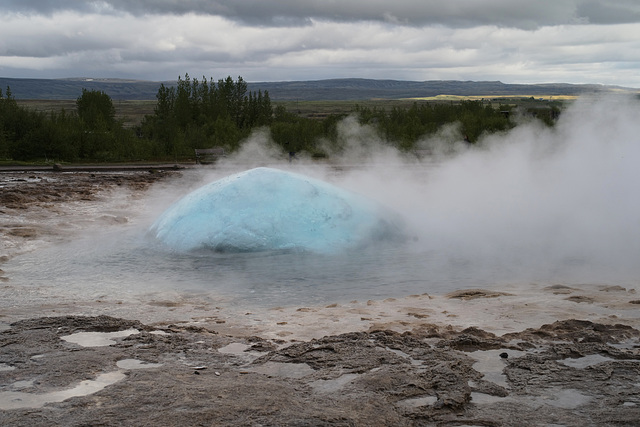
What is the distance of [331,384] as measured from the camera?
13.7ft

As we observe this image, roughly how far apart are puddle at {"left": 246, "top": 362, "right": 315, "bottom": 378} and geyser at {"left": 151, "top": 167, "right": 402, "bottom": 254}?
14.0 feet

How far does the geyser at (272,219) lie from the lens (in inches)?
351

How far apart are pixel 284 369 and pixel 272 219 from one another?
15.6ft

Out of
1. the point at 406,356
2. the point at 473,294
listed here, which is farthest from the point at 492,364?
the point at 473,294

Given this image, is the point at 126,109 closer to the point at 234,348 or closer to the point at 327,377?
the point at 234,348

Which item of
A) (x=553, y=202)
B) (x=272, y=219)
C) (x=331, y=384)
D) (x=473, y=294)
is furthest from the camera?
(x=553, y=202)

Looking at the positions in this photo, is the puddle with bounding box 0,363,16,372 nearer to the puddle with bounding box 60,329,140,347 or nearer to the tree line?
the puddle with bounding box 60,329,140,347

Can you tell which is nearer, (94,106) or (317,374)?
(317,374)

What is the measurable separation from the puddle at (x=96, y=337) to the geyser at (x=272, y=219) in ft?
11.8

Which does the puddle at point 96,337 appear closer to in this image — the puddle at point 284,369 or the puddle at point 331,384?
the puddle at point 284,369

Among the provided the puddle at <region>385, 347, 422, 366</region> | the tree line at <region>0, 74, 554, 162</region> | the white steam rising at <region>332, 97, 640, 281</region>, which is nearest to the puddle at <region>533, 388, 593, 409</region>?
the puddle at <region>385, 347, 422, 366</region>

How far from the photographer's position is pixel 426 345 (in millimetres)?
4957

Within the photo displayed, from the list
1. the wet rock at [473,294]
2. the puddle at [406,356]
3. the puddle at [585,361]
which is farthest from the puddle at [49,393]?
the wet rock at [473,294]

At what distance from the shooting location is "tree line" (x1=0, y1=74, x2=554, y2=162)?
82.1 feet
